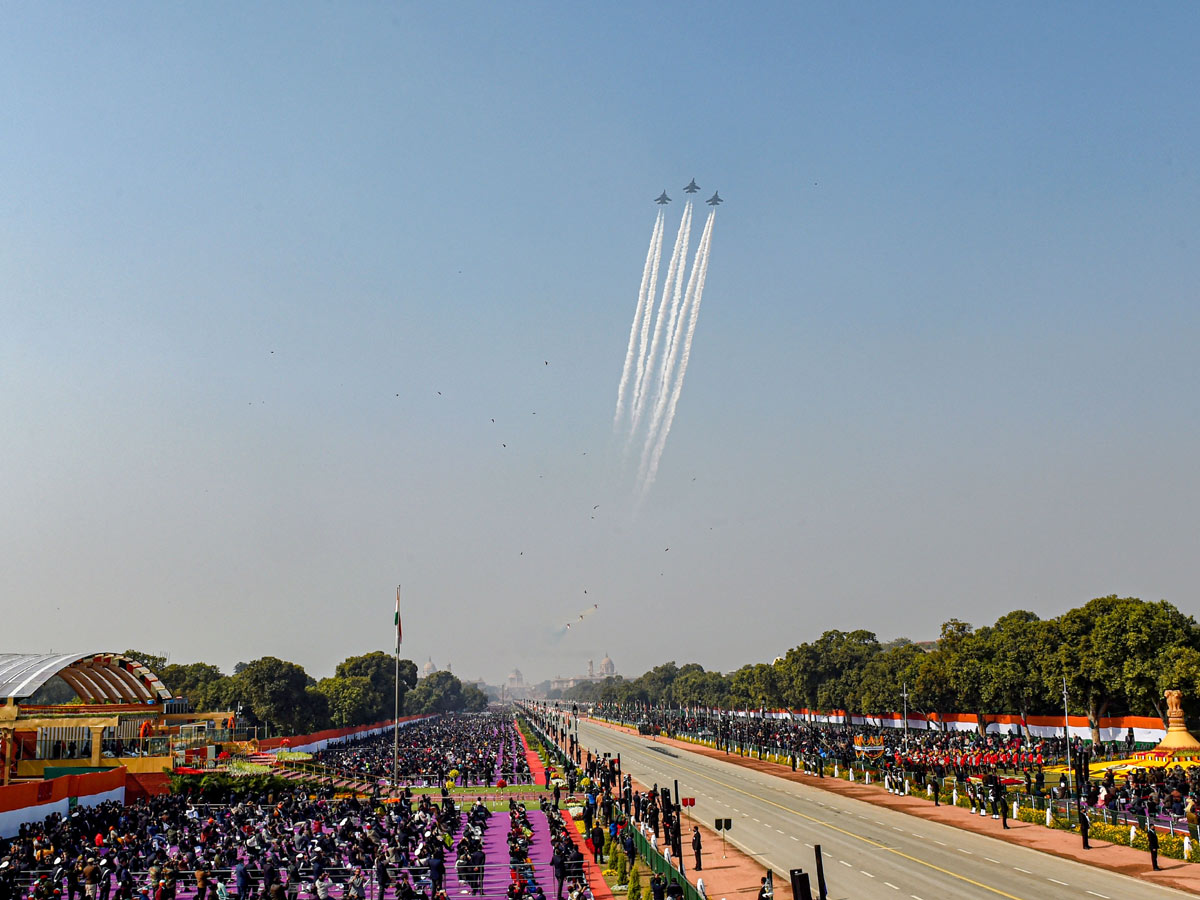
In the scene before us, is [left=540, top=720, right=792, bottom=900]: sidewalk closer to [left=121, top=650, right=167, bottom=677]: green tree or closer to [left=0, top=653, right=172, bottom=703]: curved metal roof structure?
[left=0, top=653, right=172, bottom=703]: curved metal roof structure

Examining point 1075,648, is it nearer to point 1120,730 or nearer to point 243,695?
point 1120,730

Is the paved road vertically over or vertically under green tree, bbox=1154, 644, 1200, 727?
under

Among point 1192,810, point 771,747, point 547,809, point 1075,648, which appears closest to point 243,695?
point 771,747

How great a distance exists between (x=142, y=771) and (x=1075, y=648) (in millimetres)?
63840

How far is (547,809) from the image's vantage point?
44.6 m

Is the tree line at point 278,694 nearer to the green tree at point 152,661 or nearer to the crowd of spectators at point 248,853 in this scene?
the green tree at point 152,661

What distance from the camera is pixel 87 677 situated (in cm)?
6112

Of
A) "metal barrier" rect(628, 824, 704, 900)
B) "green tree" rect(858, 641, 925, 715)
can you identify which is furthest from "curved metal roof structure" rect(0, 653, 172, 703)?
"green tree" rect(858, 641, 925, 715)

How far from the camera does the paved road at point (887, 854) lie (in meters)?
29.3

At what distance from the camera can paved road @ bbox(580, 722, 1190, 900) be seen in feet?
96.2

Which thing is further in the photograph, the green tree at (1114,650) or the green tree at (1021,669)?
A: the green tree at (1021,669)

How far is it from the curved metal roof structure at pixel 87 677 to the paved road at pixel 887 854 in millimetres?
35158

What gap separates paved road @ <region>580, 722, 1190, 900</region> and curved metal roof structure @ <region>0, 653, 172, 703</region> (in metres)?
35.2

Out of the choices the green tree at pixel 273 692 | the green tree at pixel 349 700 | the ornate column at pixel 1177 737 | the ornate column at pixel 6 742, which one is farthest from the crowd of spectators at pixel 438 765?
the green tree at pixel 349 700
